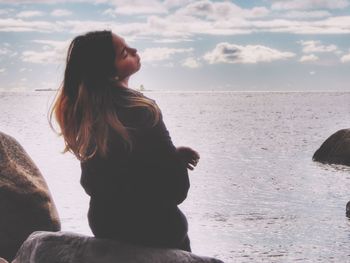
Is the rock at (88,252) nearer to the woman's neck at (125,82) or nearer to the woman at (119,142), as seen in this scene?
the woman at (119,142)

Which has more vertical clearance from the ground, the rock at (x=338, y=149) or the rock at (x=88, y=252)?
the rock at (x=88, y=252)

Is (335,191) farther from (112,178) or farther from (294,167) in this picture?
(112,178)

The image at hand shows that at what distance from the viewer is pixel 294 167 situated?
26.0 meters

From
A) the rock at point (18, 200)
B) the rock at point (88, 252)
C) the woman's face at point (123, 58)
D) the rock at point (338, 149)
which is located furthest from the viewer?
the rock at point (338, 149)

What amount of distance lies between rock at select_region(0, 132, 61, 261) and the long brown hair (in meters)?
5.91

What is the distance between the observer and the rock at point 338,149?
24234 millimetres

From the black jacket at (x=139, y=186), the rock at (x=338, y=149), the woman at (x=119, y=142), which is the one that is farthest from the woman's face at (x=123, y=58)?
the rock at (x=338, y=149)

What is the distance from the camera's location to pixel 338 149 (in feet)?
81.6

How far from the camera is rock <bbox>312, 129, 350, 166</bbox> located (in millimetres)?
24234

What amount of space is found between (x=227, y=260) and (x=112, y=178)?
700cm

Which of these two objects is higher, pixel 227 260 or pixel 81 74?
pixel 81 74

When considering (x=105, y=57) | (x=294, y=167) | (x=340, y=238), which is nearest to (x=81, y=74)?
(x=105, y=57)

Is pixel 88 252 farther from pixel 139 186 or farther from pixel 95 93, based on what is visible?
pixel 95 93

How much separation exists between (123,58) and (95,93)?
307mm
